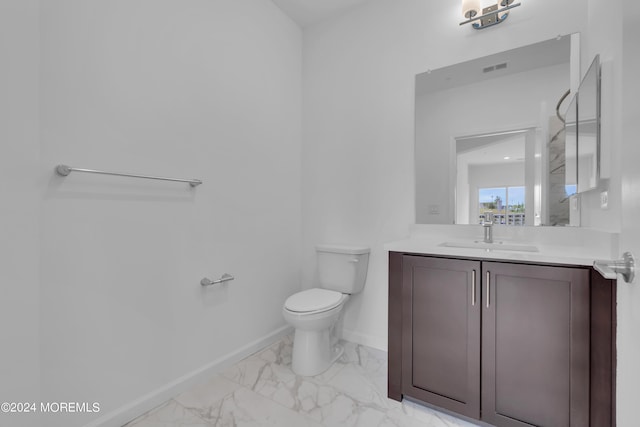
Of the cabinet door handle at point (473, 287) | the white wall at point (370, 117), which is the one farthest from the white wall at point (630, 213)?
the white wall at point (370, 117)

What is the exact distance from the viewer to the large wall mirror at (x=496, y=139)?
170 cm

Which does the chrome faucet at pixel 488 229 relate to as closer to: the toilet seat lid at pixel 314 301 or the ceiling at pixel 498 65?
the ceiling at pixel 498 65

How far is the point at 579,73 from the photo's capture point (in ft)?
5.40

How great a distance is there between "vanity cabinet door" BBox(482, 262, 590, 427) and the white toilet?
906 mm

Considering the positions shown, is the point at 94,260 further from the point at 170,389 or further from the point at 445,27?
the point at 445,27

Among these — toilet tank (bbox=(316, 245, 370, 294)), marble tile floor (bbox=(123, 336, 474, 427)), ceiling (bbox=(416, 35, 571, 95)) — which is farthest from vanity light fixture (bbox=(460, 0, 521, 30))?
marble tile floor (bbox=(123, 336, 474, 427))

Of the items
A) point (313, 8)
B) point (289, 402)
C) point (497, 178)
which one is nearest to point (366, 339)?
point (289, 402)

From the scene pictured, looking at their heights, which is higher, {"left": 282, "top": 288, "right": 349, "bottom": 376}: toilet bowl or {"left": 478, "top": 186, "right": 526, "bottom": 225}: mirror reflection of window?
{"left": 478, "top": 186, "right": 526, "bottom": 225}: mirror reflection of window

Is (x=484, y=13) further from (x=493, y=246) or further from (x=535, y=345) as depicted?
(x=535, y=345)

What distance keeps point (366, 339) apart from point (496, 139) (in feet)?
5.46

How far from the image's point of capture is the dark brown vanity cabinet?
1.18 metres

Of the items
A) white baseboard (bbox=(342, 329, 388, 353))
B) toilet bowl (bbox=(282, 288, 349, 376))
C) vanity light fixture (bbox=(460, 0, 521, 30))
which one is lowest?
white baseboard (bbox=(342, 329, 388, 353))

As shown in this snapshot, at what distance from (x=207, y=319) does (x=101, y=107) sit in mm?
1271

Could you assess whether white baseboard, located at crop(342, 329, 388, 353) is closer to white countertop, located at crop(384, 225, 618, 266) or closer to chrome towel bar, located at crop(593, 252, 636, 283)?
white countertop, located at crop(384, 225, 618, 266)
